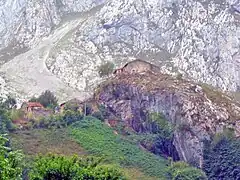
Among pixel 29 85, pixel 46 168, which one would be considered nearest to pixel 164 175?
pixel 46 168

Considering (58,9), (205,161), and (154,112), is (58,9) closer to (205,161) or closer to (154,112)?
(154,112)

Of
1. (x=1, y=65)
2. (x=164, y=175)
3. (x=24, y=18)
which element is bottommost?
(x=164, y=175)

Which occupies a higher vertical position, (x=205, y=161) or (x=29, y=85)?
A: (x=29, y=85)

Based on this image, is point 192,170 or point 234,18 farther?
point 234,18

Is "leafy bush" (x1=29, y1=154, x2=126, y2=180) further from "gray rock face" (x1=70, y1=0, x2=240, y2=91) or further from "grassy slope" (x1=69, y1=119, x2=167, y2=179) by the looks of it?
"gray rock face" (x1=70, y1=0, x2=240, y2=91)

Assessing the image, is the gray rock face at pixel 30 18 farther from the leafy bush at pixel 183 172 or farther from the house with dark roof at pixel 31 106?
the leafy bush at pixel 183 172

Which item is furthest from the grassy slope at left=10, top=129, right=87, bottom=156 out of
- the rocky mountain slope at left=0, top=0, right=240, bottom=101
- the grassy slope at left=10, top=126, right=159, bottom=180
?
the rocky mountain slope at left=0, top=0, right=240, bottom=101

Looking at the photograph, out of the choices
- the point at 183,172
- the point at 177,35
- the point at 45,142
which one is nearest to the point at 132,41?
the point at 177,35

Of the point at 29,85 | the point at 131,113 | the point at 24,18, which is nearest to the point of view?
the point at 131,113
